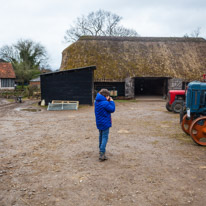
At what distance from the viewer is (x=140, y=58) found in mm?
22219

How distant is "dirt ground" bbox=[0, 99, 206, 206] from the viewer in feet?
10.9

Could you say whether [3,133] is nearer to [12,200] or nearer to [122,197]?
[12,200]

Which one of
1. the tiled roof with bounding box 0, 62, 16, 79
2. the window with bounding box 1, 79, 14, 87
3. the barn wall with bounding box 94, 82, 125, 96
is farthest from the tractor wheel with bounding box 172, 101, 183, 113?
the window with bounding box 1, 79, 14, 87

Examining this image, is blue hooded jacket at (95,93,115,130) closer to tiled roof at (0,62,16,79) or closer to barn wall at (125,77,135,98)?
barn wall at (125,77,135,98)

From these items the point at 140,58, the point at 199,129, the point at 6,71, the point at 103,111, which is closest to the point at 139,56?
the point at 140,58

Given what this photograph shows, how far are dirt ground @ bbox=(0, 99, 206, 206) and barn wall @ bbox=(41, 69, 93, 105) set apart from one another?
895cm

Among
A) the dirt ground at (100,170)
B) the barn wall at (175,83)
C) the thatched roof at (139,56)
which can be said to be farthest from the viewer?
the thatched roof at (139,56)

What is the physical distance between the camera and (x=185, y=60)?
22.5 m

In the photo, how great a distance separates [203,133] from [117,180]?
3.47 meters

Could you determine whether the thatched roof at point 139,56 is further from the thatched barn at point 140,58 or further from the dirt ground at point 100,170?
the dirt ground at point 100,170

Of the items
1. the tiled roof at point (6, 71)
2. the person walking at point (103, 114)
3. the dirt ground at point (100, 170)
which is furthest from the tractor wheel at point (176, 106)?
the tiled roof at point (6, 71)

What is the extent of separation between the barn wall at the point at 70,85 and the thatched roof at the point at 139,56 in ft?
13.4

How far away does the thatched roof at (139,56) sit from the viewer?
21016 millimetres

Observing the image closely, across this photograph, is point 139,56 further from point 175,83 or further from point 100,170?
point 100,170
